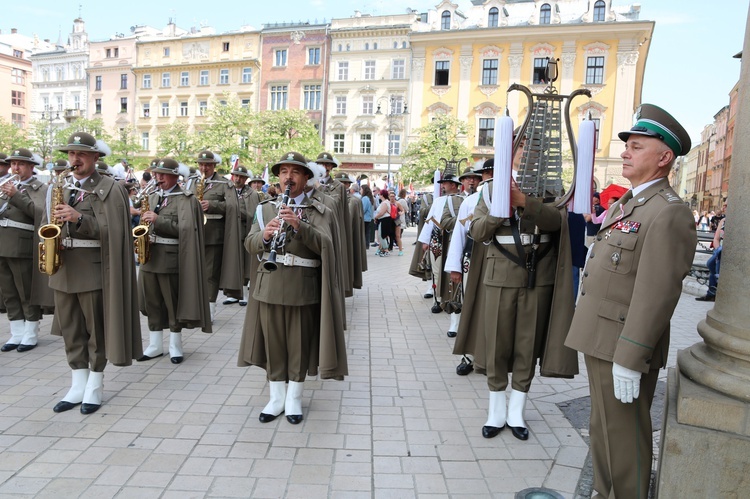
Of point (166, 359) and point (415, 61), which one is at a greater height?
point (415, 61)

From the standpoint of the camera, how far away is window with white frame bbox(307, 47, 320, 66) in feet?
165

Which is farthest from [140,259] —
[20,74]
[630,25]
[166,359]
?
[20,74]

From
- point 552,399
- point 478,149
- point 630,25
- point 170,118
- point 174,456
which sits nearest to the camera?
point 174,456

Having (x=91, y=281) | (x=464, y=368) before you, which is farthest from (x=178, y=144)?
(x=464, y=368)

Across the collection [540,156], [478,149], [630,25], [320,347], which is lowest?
[320,347]

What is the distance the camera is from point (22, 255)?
6172 millimetres

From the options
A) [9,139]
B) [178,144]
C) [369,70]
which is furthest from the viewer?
[9,139]

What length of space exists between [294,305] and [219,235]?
4228 millimetres

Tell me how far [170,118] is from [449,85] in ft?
91.0

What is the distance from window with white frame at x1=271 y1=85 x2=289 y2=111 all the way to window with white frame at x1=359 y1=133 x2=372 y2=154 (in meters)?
8.59

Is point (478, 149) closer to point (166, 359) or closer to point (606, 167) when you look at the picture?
point (606, 167)

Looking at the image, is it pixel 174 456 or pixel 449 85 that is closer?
pixel 174 456

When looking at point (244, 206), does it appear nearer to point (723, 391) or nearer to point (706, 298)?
point (723, 391)

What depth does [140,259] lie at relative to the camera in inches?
229
